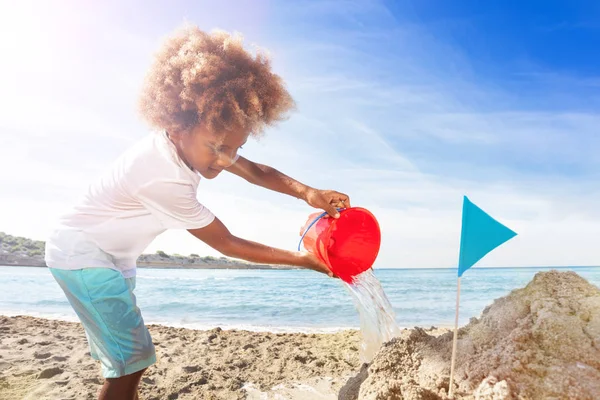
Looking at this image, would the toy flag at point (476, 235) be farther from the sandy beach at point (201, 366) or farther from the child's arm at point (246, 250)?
the sandy beach at point (201, 366)

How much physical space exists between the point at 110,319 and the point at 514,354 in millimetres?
1626

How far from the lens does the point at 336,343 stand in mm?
4457

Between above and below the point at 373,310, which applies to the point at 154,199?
above

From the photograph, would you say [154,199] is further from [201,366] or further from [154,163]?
[201,366]

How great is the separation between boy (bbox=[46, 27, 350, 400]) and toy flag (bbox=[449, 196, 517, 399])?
76 cm

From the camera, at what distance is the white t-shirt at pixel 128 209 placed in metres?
1.91

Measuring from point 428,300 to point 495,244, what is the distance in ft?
32.5

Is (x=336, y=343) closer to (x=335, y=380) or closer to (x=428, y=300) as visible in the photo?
(x=335, y=380)

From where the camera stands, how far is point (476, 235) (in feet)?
6.23

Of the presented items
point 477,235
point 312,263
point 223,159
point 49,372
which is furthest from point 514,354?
point 49,372

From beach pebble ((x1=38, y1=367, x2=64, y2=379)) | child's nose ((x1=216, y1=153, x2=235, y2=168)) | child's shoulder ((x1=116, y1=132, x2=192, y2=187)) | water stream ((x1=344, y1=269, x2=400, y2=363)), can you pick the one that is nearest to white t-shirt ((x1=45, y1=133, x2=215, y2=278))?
child's shoulder ((x1=116, y1=132, x2=192, y2=187))

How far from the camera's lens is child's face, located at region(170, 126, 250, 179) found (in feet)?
6.46

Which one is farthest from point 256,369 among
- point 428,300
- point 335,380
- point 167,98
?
point 428,300

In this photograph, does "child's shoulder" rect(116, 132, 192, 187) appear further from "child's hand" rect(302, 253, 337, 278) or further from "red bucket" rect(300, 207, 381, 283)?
"red bucket" rect(300, 207, 381, 283)
